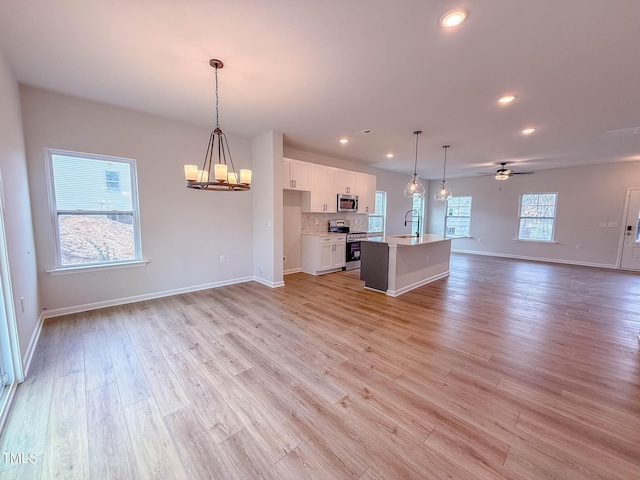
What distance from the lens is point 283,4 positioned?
1765 millimetres

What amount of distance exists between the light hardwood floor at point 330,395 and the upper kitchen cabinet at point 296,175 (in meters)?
2.62

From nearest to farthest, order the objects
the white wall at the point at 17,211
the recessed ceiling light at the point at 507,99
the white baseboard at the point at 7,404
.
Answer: the white baseboard at the point at 7,404 → the white wall at the point at 17,211 → the recessed ceiling light at the point at 507,99

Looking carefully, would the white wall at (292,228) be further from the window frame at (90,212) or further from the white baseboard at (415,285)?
the window frame at (90,212)

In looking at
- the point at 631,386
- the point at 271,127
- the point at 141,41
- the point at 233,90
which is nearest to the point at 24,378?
the point at 141,41

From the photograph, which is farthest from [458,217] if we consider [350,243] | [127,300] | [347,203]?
[127,300]

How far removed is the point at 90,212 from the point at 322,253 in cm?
387

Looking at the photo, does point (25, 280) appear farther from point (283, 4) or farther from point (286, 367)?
point (283, 4)

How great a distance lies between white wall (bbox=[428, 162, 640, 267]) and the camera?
6.59 m

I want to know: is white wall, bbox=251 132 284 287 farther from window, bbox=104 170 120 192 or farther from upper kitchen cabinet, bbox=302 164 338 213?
window, bbox=104 170 120 192

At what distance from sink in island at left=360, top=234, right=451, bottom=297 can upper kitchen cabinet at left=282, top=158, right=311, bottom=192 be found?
1823mm

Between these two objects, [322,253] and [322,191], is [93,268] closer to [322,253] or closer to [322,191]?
[322,253]

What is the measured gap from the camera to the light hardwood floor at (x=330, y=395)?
142 centimetres

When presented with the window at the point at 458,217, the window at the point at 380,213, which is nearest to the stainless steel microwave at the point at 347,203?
the window at the point at 380,213

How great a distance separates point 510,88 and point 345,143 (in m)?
2.84
